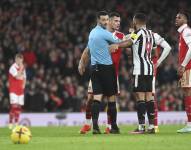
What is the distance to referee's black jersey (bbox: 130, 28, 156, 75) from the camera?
532 inches

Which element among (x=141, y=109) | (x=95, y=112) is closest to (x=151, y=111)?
(x=141, y=109)

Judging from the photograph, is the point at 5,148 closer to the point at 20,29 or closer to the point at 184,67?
the point at 184,67

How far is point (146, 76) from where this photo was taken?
44.7 feet

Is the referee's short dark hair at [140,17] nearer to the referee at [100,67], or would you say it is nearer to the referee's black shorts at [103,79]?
the referee at [100,67]

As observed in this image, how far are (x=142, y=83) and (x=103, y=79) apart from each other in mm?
789

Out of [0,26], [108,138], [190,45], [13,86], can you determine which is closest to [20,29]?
[0,26]

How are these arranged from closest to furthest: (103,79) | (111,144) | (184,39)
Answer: (111,144)
(103,79)
(184,39)

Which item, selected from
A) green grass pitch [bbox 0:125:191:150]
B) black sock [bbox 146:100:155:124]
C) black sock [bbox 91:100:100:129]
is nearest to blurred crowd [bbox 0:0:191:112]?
black sock [bbox 91:100:100:129]

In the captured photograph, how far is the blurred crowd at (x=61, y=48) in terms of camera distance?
955 inches

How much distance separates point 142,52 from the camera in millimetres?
13609

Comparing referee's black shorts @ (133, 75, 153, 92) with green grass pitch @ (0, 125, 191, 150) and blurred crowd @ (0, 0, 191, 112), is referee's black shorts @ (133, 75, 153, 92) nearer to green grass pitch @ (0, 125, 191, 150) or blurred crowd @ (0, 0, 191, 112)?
green grass pitch @ (0, 125, 191, 150)

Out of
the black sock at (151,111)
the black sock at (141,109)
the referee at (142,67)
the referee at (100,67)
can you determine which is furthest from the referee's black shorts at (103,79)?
the black sock at (151,111)

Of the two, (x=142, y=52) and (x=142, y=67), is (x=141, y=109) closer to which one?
(x=142, y=67)

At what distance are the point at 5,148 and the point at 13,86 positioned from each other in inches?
402
